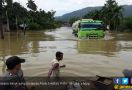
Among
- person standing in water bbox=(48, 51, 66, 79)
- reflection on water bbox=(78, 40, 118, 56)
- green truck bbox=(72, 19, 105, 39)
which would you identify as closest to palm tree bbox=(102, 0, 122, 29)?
green truck bbox=(72, 19, 105, 39)

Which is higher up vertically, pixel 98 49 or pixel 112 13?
pixel 112 13

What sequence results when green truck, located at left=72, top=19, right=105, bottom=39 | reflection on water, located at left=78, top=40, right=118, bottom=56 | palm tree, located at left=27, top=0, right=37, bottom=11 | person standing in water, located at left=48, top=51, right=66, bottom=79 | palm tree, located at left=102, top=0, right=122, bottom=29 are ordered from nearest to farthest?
person standing in water, located at left=48, top=51, right=66, bottom=79 < reflection on water, located at left=78, top=40, right=118, bottom=56 < green truck, located at left=72, top=19, right=105, bottom=39 < palm tree, located at left=102, top=0, right=122, bottom=29 < palm tree, located at left=27, top=0, right=37, bottom=11

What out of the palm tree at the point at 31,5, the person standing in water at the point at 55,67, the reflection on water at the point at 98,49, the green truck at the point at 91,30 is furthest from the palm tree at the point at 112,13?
the person standing in water at the point at 55,67

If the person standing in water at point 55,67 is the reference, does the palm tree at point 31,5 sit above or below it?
above

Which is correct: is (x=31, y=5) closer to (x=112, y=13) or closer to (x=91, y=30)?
(x=112, y=13)

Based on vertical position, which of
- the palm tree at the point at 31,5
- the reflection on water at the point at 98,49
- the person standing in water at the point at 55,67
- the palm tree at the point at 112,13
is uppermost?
the palm tree at the point at 31,5

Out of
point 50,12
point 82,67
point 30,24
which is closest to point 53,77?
point 82,67

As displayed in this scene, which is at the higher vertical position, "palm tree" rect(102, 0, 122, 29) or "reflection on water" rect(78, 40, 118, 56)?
"palm tree" rect(102, 0, 122, 29)

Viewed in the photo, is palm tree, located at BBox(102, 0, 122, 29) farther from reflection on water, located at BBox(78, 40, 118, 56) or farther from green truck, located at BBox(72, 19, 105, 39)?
reflection on water, located at BBox(78, 40, 118, 56)

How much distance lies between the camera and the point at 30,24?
8019cm

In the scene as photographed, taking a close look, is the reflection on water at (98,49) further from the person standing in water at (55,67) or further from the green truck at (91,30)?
the person standing in water at (55,67)

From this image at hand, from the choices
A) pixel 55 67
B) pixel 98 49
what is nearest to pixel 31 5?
pixel 98 49

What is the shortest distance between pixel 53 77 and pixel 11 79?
3.84m

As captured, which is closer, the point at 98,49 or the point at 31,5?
the point at 98,49
